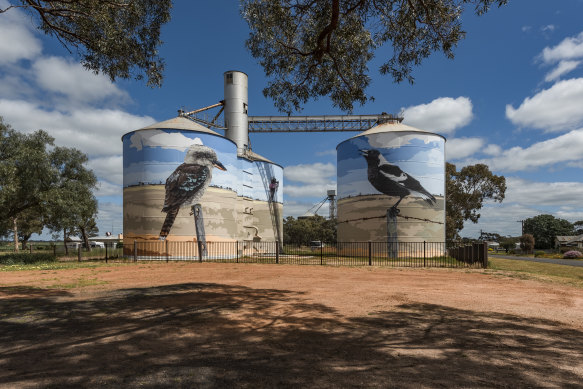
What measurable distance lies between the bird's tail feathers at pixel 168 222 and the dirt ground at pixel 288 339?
1577 cm

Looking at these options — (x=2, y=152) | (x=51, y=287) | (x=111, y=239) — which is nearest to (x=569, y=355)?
(x=51, y=287)

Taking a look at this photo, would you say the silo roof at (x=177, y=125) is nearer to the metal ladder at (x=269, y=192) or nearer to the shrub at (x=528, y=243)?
the metal ladder at (x=269, y=192)

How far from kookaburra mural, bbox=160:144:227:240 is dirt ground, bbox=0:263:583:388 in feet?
53.0

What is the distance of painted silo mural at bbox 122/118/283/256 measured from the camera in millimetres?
27375

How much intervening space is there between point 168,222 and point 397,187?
20203 mm

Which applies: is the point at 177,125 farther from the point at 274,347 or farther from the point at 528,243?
the point at 528,243

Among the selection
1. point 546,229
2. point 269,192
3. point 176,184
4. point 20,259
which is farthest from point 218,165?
point 546,229

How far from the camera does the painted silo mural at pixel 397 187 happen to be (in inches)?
1214

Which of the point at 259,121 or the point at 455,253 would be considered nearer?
the point at 455,253

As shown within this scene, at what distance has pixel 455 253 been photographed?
3008 cm

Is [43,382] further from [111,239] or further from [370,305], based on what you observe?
[111,239]

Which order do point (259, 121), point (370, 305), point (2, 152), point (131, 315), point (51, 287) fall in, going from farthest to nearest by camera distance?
point (259, 121)
point (2, 152)
point (51, 287)
point (370, 305)
point (131, 315)

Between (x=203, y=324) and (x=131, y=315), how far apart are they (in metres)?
2.00

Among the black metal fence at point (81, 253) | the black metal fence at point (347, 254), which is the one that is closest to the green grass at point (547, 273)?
the black metal fence at point (347, 254)
